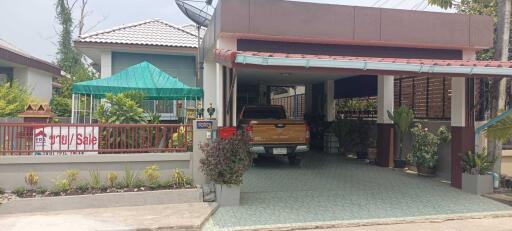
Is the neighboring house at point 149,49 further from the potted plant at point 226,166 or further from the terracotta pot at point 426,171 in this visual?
the terracotta pot at point 426,171

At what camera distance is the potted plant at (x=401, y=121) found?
38.4ft

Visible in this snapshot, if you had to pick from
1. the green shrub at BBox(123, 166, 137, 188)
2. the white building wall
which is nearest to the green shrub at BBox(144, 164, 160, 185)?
the green shrub at BBox(123, 166, 137, 188)

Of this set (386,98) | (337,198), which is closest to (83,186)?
(337,198)

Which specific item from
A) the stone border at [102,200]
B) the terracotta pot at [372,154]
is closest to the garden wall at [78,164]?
the stone border at [102,200]

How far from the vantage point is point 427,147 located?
10750mm

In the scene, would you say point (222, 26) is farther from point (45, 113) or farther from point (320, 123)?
point (320, 123)

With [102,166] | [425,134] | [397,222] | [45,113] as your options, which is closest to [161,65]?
[45,113]

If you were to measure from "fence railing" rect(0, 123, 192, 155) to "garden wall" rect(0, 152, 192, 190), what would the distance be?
0.18 m

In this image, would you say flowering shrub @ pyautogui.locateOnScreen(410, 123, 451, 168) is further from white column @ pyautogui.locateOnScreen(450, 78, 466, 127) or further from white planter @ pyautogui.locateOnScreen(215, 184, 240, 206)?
white planter @ pyautogui.locateOnScreen(215, 184, 240, 206)

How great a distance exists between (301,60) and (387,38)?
4.02m

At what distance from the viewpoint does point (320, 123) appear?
17.2 m

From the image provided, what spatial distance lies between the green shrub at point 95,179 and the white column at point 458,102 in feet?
25.8

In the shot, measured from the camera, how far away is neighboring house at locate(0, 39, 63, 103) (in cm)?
1617

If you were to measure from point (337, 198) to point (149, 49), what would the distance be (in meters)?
8.78
